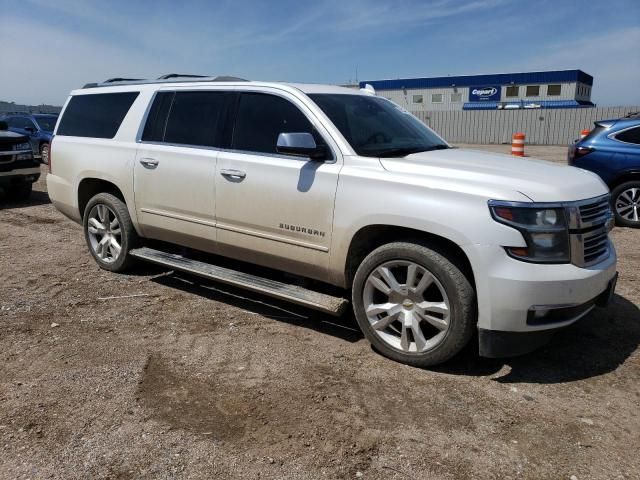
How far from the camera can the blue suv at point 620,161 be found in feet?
26.8

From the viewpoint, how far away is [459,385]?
137 inches

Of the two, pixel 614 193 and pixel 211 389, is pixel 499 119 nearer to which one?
pixel 614 193

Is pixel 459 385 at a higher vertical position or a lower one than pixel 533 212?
lower

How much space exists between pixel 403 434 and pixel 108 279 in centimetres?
382

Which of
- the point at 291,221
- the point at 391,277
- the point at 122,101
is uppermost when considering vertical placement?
the point at 122,101

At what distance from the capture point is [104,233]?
5.76 metres

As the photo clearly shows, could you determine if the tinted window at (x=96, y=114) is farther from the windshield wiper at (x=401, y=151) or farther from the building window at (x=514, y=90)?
the building window at (x=514, y=90)

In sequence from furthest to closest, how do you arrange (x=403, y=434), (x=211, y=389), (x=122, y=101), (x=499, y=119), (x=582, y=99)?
(x=582, y=99), (x=499, y=119), (x=122, y=101), (x=211, y=389), (x=403, y=434)

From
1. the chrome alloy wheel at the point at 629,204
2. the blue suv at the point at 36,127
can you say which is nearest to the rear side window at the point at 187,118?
the chrome alloy wheel at the point at 629,204

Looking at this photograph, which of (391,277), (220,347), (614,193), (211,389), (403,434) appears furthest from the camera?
(614,193)

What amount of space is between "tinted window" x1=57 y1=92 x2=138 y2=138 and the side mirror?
7.75 ft

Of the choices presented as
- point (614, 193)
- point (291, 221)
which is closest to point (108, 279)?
point (291, 221)

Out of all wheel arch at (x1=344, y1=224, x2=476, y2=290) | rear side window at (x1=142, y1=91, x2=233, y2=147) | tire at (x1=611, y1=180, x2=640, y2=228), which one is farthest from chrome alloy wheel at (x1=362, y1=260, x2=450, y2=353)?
tire at (x1=611, y1=180, x2=640, y2=228)

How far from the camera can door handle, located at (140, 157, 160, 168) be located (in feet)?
16.4
